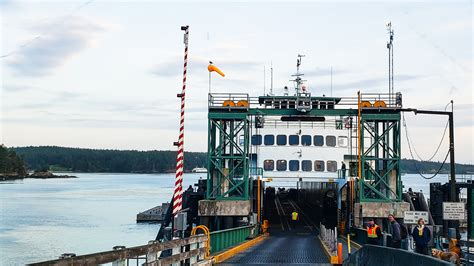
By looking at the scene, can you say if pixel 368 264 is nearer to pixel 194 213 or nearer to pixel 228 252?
pixel 228 252

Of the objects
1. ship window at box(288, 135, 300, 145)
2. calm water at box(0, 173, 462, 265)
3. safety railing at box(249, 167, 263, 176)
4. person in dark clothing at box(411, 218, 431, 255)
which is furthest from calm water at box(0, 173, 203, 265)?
person in dark clothing at box(411, 218, 431, 255)

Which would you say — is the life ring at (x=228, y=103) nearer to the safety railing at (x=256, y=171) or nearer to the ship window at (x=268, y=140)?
the safety railing at (x=256, y=171)

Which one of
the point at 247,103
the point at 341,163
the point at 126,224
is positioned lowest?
the point at 126,224

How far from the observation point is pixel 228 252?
70.4ft

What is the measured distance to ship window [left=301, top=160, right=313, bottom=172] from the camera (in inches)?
1810

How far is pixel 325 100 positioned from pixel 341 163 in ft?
21.4

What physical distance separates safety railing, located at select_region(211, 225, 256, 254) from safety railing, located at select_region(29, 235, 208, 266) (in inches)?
119

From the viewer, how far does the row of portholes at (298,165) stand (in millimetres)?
45750

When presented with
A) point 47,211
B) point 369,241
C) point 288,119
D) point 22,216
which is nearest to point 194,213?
point 288,119

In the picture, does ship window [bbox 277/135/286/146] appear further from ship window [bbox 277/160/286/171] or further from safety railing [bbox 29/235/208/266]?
safety railing [bbox 29/235/208/266]

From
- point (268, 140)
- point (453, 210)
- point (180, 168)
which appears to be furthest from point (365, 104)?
point (180, 168)

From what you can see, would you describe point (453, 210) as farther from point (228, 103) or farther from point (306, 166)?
point (306, 166)

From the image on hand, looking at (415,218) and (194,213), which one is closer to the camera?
(415,218)

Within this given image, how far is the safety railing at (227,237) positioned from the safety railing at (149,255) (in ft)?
9.94
